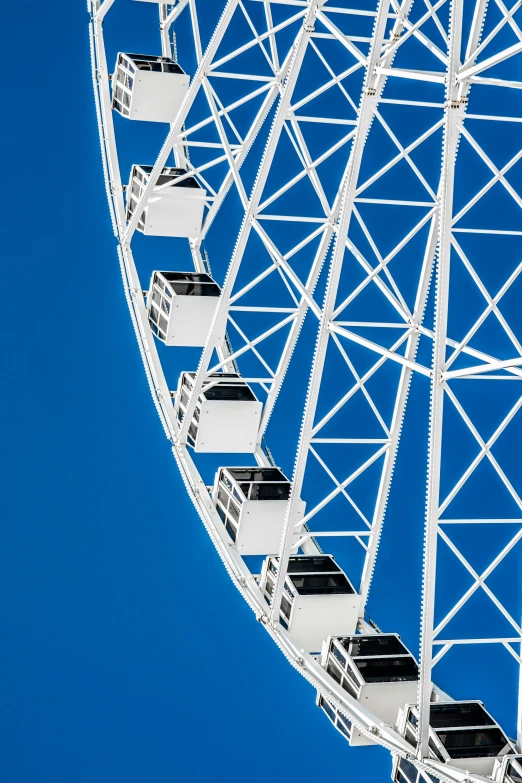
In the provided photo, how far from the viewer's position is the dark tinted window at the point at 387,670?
17.4 metres

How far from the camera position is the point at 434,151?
1168 inches

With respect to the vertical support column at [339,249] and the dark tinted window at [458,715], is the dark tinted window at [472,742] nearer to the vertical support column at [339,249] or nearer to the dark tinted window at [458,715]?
the dark tinted window at [458,715]

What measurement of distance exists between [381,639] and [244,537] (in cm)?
281

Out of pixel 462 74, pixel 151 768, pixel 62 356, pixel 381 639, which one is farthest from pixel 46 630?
pixel 462 74

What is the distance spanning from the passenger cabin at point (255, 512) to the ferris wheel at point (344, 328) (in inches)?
1.4

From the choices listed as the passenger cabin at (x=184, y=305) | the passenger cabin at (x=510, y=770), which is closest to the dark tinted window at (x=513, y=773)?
the passenger cabin at (x=510, y=770)

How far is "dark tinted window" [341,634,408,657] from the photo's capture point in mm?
17891

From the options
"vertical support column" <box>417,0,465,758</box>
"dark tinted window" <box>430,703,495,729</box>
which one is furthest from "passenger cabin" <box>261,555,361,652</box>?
"vertical support column" <box>417,0,465,758</box>

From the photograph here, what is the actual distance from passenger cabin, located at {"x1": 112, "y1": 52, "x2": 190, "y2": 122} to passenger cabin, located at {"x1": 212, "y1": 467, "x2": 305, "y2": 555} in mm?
5885

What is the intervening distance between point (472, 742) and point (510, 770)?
3.67ft

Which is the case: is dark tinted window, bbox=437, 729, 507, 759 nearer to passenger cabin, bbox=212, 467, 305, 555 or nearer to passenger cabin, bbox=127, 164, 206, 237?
passenger cabin, bbox=212, 467, 305, 555

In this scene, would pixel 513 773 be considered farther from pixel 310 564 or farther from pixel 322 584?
pixel 310 564

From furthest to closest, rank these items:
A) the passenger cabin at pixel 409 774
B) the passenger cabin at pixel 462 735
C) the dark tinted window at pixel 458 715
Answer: the dark tinted window at pixel 458 715 → the passenger cabin at pixel 409 774 → the passenger cabin at pixel 462 735

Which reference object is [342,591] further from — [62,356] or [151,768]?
[62,356]
